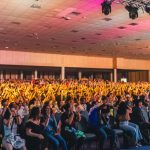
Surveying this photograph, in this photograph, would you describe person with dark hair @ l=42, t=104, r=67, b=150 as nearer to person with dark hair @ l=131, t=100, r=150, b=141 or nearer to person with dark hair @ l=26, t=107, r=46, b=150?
person with dark hair @ l=26, t=107, r=46, b=150

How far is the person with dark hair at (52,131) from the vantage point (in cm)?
588

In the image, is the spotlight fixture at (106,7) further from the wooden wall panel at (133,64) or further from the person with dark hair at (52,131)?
the wooden wall panel at (133,64)

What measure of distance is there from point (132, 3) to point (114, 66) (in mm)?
21134

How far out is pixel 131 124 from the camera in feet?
24.6

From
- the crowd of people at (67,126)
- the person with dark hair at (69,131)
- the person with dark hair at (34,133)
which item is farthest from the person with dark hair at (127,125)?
the person with dark hair at (34,133)

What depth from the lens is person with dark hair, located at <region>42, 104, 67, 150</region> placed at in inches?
231

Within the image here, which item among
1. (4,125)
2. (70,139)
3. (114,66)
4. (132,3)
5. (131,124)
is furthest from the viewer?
(114,66)

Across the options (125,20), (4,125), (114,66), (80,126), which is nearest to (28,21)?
(125,20)

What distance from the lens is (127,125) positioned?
23.9 feet

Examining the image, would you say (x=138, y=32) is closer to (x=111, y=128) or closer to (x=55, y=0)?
(x=55, y=0)

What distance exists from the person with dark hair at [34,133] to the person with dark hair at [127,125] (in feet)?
8.20

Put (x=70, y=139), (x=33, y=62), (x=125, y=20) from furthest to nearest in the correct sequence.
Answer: (x=33, y=62) → (x=125, y=20) → (x=70, y=139)

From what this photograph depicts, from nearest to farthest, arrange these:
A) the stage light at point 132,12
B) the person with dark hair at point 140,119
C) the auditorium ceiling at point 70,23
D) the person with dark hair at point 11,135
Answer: the person with dark hair at point 11,135 < the person with dark hair at point 140,119 < the stage light at point 132,12 < the auditorium ceiling at point 70,23

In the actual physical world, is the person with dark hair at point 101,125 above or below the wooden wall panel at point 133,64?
below
